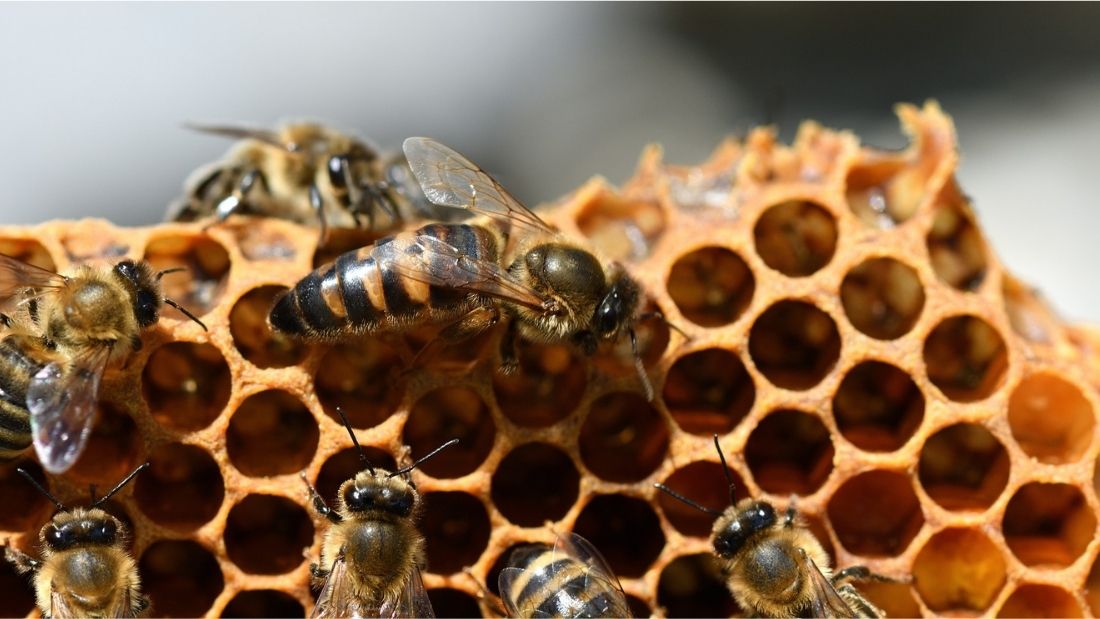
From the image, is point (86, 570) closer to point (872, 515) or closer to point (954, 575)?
point (872, 515)

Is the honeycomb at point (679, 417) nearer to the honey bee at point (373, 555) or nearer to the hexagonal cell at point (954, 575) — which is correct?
the hexagonal cell at point (954, 575)

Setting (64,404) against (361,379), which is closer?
(64,404)

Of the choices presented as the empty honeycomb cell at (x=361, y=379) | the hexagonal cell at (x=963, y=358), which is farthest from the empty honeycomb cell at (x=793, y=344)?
the empty honeycomb cell at (x=361, y=379)

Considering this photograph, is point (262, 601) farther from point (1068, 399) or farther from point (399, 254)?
point (1068, 399)

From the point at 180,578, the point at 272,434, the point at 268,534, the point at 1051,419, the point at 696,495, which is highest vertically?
the point at 1051,419

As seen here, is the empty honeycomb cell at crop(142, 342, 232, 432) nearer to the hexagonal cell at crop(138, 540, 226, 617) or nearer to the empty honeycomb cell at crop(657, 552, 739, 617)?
the hexagonal cell at crop(138, 540, 226, 617)

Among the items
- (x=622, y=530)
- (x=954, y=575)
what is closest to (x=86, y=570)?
(x=622, y=530)

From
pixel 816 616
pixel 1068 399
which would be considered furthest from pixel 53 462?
pixel 1068 399

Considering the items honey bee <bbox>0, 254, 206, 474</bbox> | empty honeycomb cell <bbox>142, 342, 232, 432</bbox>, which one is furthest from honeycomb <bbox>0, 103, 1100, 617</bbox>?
honey bee <bbox>0, 254, 206, 474</bbox>
